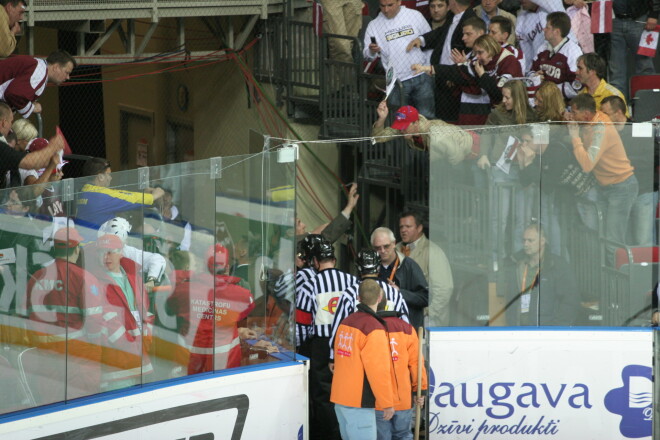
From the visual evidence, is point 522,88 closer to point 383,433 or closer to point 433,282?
point 433,282

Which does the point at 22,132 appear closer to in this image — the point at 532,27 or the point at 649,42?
the point at 532,27

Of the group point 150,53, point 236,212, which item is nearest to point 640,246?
point 236,212

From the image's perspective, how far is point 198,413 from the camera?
6.89m

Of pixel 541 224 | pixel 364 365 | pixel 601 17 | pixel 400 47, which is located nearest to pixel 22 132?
pixel 364 365

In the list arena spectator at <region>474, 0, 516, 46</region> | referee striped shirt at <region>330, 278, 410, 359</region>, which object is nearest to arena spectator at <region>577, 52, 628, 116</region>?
arena spectator at <region>474, 0, 516, 46</region>

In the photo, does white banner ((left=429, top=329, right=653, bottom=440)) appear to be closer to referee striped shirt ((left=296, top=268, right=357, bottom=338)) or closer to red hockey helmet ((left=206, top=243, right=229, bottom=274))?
referee striped shirt ((left=296, top=268, right=357, bottom=338))

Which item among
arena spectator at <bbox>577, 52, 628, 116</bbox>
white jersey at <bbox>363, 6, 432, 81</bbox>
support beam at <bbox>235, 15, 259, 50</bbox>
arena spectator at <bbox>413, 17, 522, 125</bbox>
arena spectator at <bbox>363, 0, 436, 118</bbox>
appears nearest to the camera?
arena spectator at <bbox>577, 52, 628, 116</bbox>

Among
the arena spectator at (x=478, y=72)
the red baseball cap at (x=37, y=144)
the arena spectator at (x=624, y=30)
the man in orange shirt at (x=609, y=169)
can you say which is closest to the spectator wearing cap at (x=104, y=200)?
the red baseball cap at (x=37, y=144)

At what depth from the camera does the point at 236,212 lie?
23.6 ft

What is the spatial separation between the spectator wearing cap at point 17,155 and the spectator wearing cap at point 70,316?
1.50 m

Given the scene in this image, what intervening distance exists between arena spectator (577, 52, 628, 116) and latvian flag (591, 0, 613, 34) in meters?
1.66

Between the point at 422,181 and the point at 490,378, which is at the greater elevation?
the point at 422,181

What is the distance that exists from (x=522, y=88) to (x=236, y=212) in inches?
123

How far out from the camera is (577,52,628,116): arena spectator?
32.0 ft
